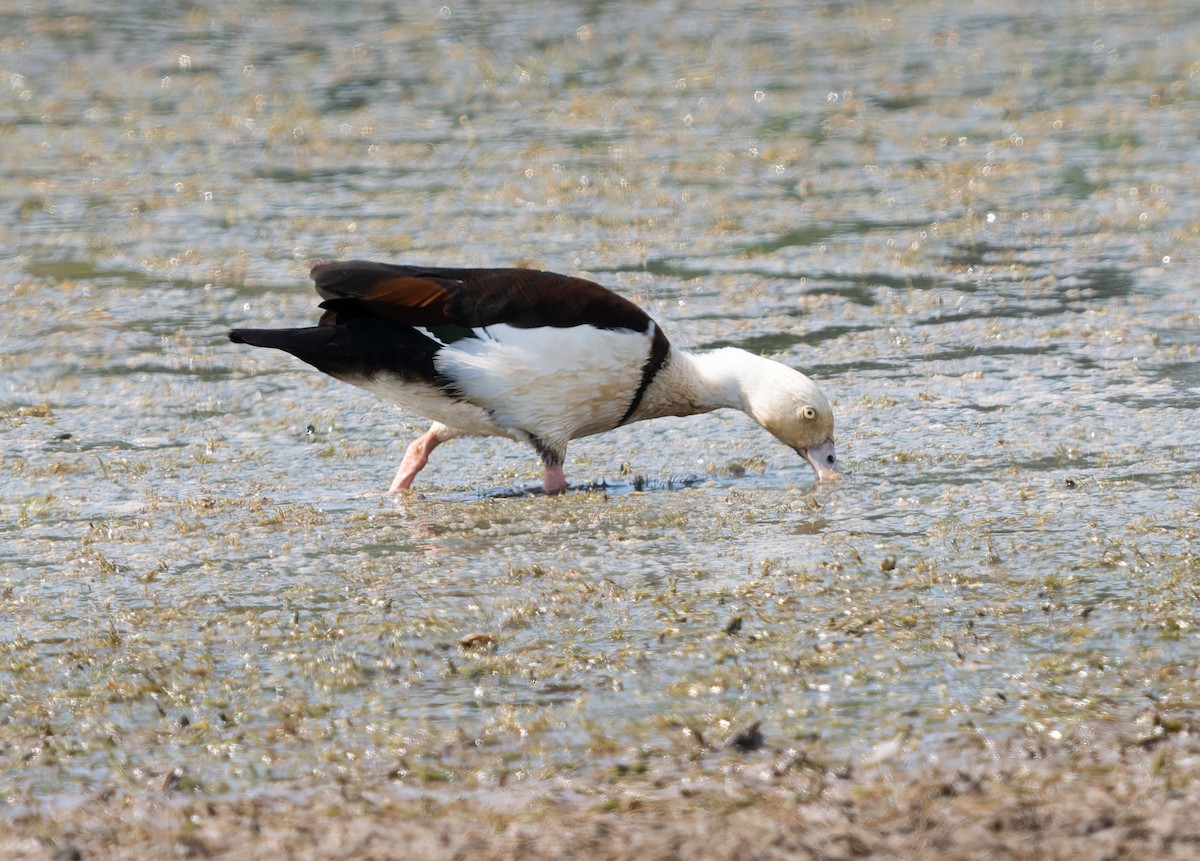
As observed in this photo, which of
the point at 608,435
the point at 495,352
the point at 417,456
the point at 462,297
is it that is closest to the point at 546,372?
the point at 495,352

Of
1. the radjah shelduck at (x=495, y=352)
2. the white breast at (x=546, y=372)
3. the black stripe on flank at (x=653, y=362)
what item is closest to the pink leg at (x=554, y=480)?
the radjah shelduck at (x=495, y=352)

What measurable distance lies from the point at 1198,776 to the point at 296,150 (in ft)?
42.5

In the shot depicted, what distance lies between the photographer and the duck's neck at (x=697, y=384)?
8297 millimetres

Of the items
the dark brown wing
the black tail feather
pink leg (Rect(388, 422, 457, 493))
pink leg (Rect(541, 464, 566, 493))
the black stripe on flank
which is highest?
the dark brown wing

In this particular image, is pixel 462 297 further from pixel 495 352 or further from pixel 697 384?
pixel 697 384

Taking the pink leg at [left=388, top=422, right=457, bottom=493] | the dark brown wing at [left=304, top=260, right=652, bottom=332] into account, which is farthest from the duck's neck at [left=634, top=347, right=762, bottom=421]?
the pink leg at [left=388, top=422, right=457, bottom=493]

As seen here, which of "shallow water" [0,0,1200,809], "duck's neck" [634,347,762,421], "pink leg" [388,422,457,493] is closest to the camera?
"shallow water" [0,0,1200,809]

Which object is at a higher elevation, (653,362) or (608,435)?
(653,362)

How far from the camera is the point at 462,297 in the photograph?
25.6 feet

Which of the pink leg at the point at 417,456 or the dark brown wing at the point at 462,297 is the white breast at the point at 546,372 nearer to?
the dark brown wing at the point at 462,297

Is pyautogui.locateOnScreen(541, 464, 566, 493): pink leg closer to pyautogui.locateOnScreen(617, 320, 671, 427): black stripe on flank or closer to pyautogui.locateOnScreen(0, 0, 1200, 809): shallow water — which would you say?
pyautogui.locateOnScreen(0, 0, 1200, 809): shallow water

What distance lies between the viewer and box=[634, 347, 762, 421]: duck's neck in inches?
327

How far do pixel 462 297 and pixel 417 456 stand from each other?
83cm

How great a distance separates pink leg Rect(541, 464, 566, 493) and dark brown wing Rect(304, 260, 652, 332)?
0.68 meters
